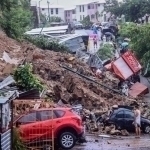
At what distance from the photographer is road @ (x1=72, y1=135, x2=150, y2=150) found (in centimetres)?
2030

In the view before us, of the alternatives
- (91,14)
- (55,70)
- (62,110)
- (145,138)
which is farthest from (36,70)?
(91,14)

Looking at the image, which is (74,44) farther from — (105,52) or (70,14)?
(70,14)

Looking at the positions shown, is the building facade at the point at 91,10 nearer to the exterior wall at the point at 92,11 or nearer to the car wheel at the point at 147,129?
the exterior wall at the point at 92,11

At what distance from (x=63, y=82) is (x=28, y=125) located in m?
11.5

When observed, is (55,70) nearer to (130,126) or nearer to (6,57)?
(6,57)

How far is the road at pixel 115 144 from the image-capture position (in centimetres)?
2030

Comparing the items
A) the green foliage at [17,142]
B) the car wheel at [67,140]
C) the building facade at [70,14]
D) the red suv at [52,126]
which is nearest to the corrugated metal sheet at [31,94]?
the red suv at [52,126]

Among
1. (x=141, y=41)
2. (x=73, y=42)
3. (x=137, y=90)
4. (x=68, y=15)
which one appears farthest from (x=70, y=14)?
(x=137, y=90)

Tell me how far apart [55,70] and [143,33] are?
13.1 metres

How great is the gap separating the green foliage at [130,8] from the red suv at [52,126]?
54.8 metres

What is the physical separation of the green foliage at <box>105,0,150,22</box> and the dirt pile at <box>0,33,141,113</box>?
131 ft

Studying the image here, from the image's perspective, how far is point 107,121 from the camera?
25.6 m

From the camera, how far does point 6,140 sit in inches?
572

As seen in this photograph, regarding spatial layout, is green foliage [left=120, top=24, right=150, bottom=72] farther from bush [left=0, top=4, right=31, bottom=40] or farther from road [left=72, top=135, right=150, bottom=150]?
road [left=72, top=135, right=150, bottom=150]
